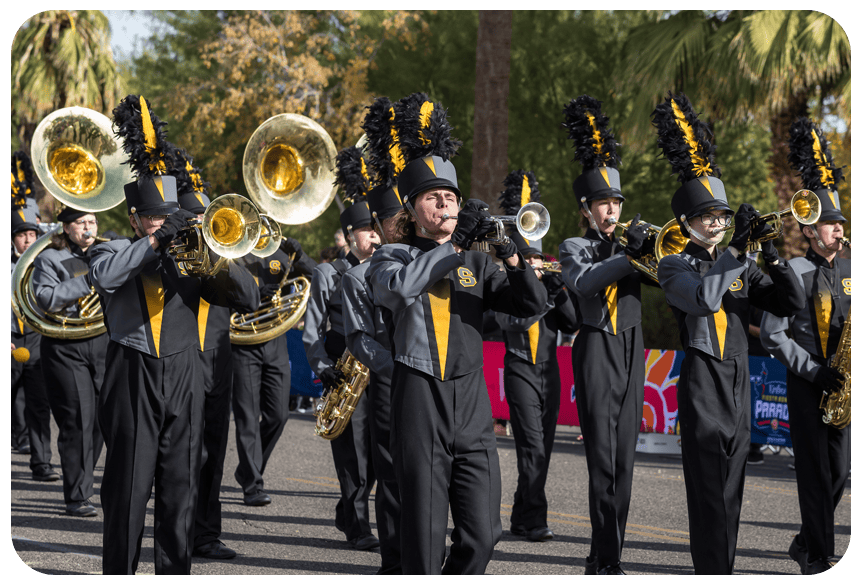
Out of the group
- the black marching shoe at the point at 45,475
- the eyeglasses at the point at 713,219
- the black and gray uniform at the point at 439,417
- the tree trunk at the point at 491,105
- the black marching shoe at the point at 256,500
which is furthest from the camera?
the tree trunk at the point at 491,105

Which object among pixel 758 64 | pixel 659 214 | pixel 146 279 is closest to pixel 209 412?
pixel 146 279

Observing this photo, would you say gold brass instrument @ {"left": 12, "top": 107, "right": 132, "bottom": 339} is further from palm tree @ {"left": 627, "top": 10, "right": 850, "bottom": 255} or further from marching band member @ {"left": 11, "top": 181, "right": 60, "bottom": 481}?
palm tree @ {"left": 627, "top": 10, "right": 850, "bottom": 255}

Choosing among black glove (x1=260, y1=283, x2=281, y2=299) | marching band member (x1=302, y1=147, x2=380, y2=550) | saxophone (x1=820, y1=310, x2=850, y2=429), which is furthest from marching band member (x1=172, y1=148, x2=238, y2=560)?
saxophone (x1=820, y1=310, x2=850, y2=429)

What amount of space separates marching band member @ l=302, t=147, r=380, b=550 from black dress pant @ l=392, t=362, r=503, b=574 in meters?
2.19

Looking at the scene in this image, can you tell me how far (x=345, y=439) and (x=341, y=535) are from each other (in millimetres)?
713

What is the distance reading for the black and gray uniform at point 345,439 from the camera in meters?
6.16

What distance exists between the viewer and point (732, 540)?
15.1 ft

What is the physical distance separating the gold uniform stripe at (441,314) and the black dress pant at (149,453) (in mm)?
1505

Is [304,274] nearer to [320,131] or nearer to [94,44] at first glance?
[320,131]

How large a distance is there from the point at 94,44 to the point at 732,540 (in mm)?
15579

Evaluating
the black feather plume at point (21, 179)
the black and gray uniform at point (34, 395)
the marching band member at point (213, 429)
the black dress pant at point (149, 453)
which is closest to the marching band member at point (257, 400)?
the marching band member at point (213, 429)

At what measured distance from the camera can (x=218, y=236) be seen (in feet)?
15.5

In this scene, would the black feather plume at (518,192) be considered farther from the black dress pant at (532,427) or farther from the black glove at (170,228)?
the black glove at (170,228)

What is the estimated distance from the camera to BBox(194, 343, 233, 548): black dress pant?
5816mm
